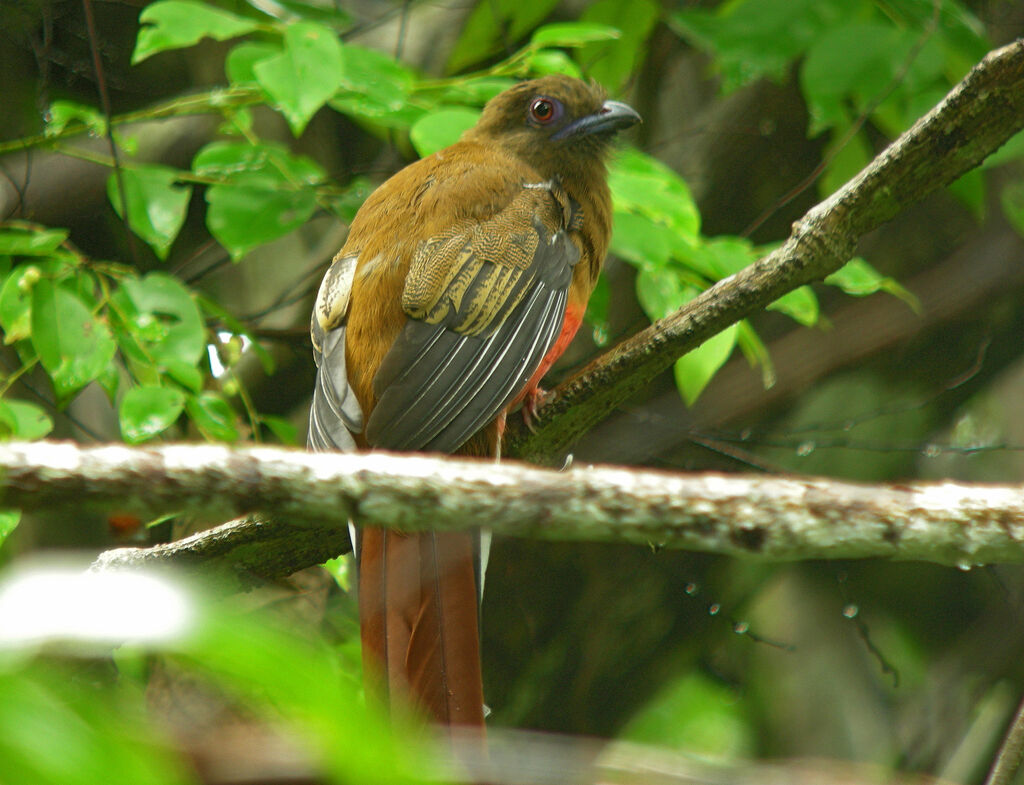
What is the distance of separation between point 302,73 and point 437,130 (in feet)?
1.39

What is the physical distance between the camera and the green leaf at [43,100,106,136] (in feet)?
9.57

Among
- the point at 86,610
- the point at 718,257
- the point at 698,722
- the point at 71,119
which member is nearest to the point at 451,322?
the point at 718,257

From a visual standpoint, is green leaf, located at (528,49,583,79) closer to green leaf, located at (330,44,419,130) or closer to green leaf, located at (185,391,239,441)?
green leaf, located at (330,44,419,130)

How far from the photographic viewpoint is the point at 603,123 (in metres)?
3.29

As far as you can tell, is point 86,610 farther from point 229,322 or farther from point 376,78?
point 229,322

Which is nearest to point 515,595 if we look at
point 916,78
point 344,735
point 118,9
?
point 916,78

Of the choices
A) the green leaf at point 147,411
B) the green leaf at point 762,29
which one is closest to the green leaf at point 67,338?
the green leaf at point 147,411

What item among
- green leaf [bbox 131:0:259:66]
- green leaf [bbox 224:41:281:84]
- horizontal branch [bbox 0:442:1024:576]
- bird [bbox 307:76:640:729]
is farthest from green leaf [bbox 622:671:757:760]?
horizontal branch [bbox 0:442:1024:576]

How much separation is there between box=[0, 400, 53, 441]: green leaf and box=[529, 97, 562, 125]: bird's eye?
1.75 meters

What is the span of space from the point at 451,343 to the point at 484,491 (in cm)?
163

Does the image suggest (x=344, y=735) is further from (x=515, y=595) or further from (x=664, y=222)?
(x=515, y=595)

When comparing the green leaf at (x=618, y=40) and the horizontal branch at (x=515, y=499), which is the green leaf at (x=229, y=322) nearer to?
the green leaf at (x=618, y=40)

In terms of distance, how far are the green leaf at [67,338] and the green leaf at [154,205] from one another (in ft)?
1.03

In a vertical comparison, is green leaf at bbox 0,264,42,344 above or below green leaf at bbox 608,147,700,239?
below
